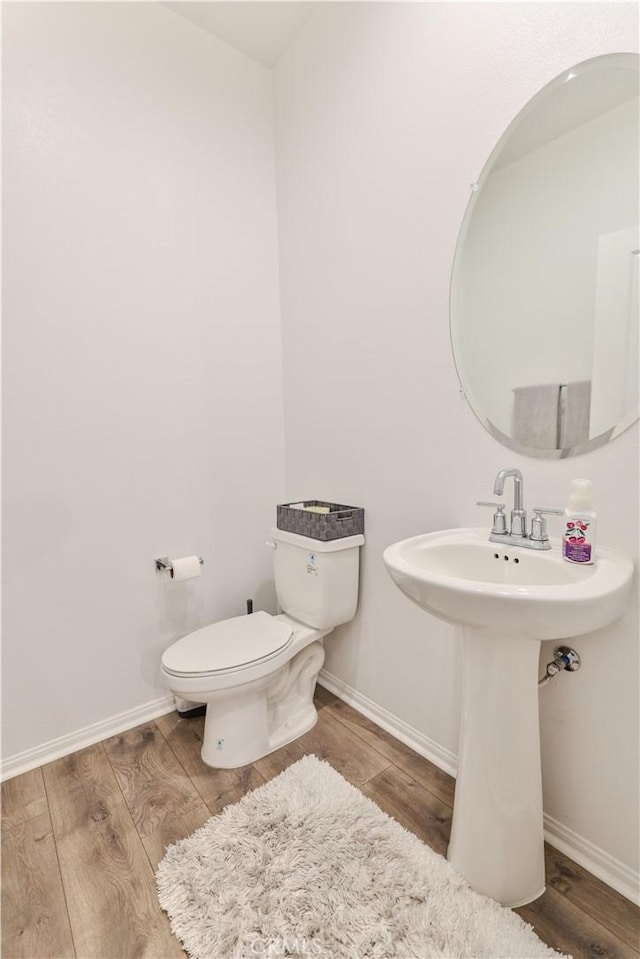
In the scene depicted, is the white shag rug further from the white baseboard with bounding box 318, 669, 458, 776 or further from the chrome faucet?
the chrome faucet

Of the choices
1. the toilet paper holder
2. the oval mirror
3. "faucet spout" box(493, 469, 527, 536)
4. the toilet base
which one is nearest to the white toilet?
the toilet base

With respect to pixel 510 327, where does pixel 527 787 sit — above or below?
below

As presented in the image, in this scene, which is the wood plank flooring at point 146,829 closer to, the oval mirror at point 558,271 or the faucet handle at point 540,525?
the faucet handle at point 540,525

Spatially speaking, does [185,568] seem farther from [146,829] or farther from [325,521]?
[146,829]

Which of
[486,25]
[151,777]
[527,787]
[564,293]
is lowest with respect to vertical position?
[151,777]

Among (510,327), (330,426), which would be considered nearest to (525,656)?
(510,327)

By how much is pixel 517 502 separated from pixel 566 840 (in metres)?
0.90

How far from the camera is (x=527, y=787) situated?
104 cm

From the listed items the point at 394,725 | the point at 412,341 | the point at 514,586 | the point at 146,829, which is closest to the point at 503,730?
the point at 514,586

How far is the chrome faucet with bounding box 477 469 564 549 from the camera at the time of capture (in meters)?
1.10

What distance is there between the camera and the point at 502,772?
102 cm

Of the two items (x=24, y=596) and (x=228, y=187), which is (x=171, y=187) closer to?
(x=228, y=187)

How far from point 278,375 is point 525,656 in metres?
1.53

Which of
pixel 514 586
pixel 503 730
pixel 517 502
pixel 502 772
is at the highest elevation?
pixel 517 502
